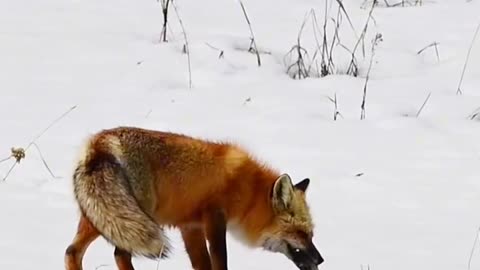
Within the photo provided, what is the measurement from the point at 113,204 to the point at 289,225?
1.01m

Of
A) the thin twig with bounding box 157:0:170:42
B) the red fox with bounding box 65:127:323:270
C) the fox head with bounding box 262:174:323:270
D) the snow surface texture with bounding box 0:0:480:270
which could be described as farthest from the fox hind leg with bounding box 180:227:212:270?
the thin twig with bounding box 157:0:170:42

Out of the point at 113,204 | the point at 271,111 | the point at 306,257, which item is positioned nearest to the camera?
the point at 113,204

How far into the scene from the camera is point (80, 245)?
4.82m

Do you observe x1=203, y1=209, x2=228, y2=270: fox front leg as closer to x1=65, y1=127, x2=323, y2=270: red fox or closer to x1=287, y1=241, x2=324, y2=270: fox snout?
x1=65, y1=127, x2=323, y2=270: red fox

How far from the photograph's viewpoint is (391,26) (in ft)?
30.6

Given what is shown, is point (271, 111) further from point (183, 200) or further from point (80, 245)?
point (80, 245)

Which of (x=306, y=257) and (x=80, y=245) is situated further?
(x=306, y=257)

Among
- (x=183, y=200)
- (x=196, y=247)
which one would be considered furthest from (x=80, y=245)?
(x=196, y=247)

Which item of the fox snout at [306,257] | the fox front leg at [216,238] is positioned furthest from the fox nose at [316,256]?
the fox front leg at [216,238]

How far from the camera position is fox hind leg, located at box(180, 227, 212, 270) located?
5.15m

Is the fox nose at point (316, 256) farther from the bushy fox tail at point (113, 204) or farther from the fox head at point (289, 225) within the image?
the bushy fox tail at point (113, 204)

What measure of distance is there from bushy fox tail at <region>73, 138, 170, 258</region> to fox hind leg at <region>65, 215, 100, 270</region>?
136 millimetres

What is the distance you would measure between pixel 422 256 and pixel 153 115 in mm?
2509

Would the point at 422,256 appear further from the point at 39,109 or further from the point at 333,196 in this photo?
the point at 39,109
